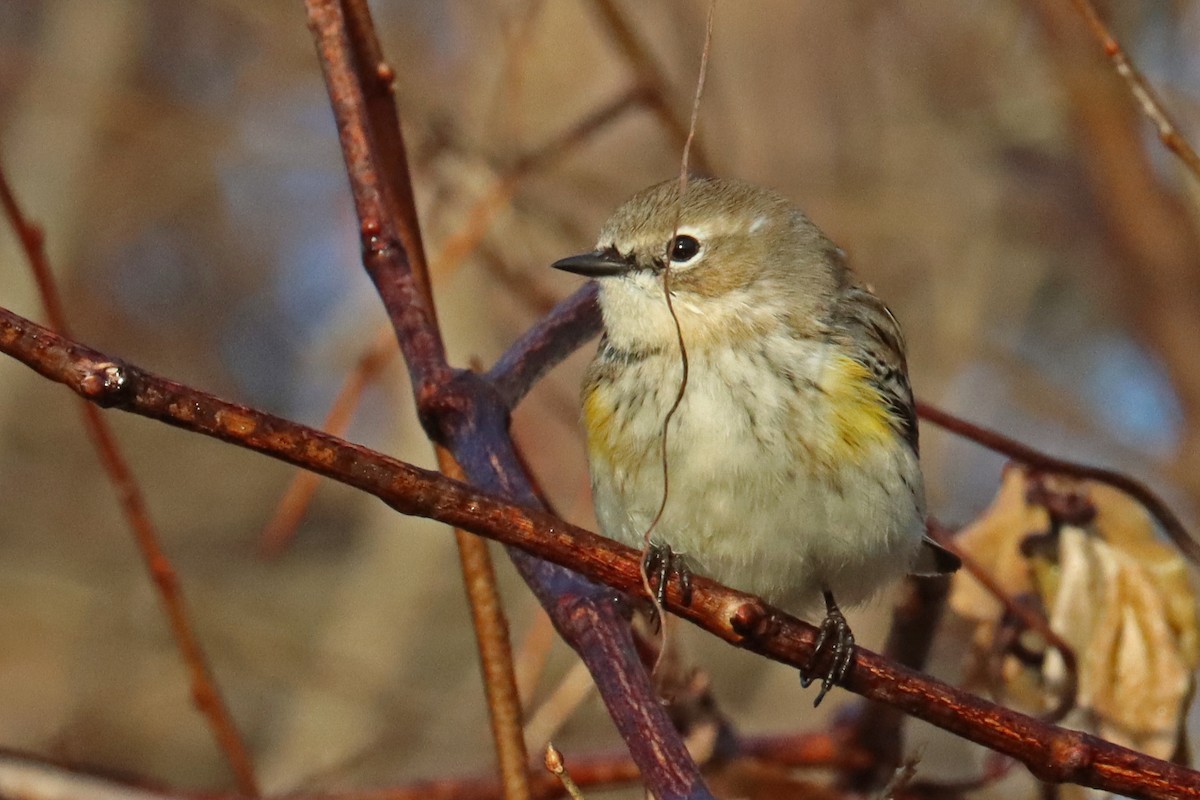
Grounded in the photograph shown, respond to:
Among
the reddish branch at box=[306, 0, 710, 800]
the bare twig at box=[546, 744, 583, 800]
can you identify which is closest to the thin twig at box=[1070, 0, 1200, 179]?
the reddish branch at box=[306, 0, 710, 800]

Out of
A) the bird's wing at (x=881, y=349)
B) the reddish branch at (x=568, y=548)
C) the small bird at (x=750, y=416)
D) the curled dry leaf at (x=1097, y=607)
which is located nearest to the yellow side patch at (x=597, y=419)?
the small bird at (x=750, y=416)

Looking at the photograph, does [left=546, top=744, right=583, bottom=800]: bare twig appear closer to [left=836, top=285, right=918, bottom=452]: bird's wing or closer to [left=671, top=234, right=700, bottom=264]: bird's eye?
[left=836, top=285, right=918, bottom=452]: bird's wing

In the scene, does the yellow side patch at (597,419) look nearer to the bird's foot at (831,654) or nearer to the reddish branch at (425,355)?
the bird's foot at (831,654)

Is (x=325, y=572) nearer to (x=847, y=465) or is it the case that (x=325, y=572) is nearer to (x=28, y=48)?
(x=28, y=48)

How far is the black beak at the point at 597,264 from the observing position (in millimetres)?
3412

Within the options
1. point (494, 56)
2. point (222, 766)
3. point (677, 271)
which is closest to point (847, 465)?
point (677, 271)

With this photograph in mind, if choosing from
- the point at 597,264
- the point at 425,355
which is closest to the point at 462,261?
the point at 597,264

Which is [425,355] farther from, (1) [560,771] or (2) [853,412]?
(2) [853,412]

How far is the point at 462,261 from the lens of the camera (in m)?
5.17

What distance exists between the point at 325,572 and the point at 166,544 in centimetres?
105

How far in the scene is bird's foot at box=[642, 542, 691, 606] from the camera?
2040mm

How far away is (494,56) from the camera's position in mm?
6555

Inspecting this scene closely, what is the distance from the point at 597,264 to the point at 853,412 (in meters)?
0.71

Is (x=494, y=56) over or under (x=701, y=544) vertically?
over
